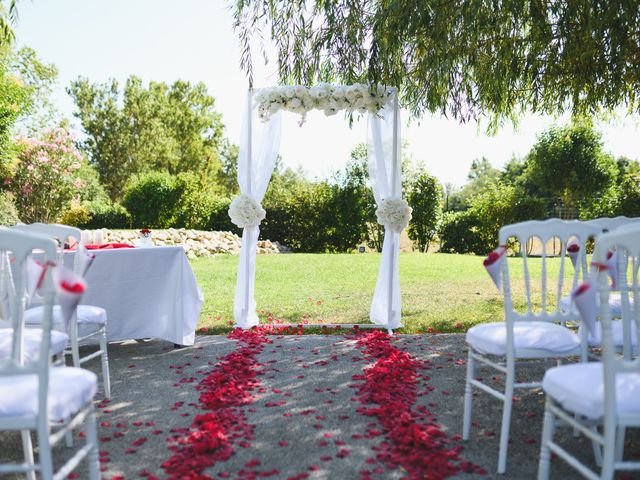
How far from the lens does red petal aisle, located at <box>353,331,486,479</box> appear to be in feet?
7.93

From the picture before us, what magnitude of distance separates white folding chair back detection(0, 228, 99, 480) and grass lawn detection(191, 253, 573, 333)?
3.45 meters

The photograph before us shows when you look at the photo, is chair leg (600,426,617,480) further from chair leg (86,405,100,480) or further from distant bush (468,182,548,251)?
distant bush (468,182,548,251)

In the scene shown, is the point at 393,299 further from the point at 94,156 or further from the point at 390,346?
the point at 94,156

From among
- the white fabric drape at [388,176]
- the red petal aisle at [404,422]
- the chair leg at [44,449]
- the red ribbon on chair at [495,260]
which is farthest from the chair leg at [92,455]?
the white fabric drape at [388,176]

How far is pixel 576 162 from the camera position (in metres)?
16.0

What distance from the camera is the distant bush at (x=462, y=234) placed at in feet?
48.1

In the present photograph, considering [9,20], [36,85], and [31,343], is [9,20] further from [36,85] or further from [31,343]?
[36,85]

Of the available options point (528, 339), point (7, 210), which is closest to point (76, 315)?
point (528, 339)

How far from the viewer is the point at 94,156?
26234 mm

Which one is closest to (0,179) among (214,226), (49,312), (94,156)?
(214,226)

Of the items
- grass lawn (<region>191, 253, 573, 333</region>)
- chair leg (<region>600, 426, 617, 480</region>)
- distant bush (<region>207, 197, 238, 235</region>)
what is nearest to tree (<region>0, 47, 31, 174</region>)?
distant bush (<region>207, 197, 238, 235</region>)

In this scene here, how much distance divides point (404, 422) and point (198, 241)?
11209 mm

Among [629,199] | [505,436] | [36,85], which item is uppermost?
[36,85]

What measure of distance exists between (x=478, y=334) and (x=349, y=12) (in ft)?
11.4
